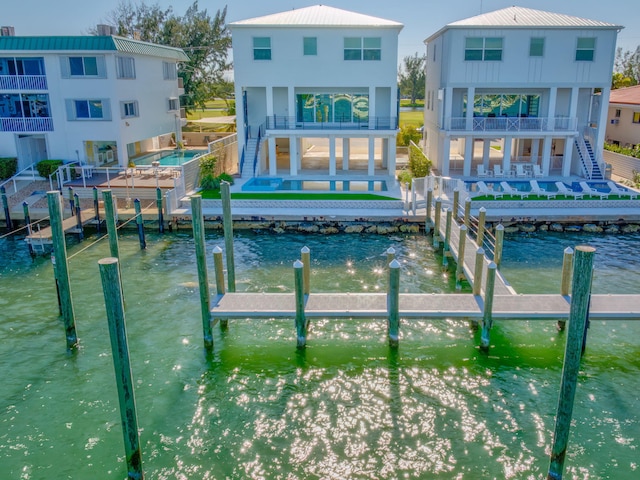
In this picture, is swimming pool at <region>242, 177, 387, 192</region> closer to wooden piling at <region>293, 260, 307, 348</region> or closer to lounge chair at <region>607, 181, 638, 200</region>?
lounge chair at <region>607, 181, 638, 200</region>

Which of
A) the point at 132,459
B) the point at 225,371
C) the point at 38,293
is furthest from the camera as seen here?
the point at 38,293

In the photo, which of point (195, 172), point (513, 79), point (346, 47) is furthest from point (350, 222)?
point (513, 79)

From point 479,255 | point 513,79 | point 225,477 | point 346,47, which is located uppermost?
point 346,47

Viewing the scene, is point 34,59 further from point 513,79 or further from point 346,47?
point 513,79

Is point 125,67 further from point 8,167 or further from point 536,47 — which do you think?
point 536,47

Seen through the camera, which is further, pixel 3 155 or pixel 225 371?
pixel 3 155

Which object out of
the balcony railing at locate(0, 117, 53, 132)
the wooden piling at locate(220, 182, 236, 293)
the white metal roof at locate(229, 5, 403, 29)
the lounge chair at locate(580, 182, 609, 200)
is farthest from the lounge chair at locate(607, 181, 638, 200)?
the balcony railing at locate(0, 117, 53, 132)
